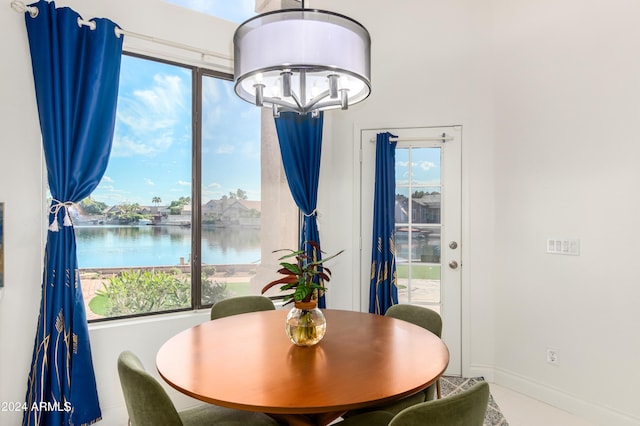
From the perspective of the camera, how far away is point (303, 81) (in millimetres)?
1688

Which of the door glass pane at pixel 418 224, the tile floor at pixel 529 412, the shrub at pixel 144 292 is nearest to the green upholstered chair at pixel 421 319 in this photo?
the tile floor at pixel 529 412

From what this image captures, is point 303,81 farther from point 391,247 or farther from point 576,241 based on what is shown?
point 576,241

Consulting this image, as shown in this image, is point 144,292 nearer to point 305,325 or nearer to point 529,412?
point 305,325

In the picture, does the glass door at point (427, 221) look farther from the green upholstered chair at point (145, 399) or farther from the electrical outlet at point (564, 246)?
the green upholstered chair at point (145, 399)

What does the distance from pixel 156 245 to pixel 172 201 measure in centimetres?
35

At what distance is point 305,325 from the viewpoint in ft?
5.61

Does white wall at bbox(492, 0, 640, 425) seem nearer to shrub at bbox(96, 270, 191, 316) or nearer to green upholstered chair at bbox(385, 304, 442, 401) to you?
green upholstered chair at bbox(385, 304, 442, 401)

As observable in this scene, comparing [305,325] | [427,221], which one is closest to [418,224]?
[427,221]

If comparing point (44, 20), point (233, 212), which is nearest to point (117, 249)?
point (233, 212)

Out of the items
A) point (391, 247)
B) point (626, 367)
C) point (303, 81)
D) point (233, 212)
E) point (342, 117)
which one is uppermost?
point (342, 117)

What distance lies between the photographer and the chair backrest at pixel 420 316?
2.22 metres

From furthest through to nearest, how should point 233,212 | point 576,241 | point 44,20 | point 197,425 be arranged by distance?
point 233,212 → point 576,241 → point 44,20 → point 197,425

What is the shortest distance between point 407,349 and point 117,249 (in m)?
2.11

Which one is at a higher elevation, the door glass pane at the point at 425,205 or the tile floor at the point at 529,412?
the door glass pane at the point at 425,205
